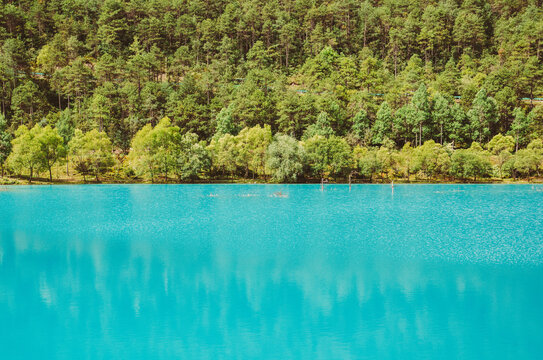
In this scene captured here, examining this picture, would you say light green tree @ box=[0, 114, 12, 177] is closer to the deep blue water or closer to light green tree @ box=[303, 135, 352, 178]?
the deep blue water

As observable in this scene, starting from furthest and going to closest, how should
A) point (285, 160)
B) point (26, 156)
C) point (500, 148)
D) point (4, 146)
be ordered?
1. point (500, 148)
2. point (4, 146)
3. point (285, 160)
4. point (26, 156)

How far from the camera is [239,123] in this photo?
108000 mm

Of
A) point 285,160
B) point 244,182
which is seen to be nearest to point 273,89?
point 244,182

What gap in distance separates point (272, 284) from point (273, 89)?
Result: 96.7 metres

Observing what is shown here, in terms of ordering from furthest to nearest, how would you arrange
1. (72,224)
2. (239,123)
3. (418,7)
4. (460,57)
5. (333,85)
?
1. (418,7)
2. (460,57)
3. (333,85)
4. (239,123)
5. (72,224)

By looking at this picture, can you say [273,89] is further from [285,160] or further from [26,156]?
[26,156]

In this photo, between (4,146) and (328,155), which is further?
(328,155)

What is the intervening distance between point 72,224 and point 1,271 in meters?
17.7

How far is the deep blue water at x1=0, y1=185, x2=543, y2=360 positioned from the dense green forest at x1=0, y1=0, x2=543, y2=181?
3709cm

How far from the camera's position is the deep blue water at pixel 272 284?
20547 mm

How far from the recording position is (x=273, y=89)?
12019cm

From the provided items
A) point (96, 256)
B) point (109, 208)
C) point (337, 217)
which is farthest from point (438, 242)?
point (109, 208)

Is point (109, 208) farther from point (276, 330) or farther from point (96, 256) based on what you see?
point (276, 330)

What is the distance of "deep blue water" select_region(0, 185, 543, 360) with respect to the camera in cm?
2055
